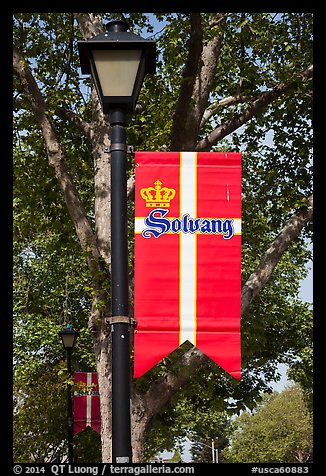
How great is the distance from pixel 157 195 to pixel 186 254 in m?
0.63

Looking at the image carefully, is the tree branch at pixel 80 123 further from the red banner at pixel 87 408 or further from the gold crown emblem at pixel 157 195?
the red banner at pixel 87 408

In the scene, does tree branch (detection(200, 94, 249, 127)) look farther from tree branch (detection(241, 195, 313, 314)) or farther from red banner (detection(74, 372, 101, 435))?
red banner (detection(74, 372, 101, 435))

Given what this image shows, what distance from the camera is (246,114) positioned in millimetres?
14891

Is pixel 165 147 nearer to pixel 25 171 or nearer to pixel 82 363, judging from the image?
pixel 25 171

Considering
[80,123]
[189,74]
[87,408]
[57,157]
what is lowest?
[87,408]

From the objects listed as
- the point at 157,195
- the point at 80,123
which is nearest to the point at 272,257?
the point at 80,123

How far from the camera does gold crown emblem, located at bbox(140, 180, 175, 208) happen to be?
7262 millimetres

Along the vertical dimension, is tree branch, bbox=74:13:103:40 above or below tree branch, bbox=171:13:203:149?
above

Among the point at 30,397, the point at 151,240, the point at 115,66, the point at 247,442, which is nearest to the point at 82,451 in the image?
the point at 30,397

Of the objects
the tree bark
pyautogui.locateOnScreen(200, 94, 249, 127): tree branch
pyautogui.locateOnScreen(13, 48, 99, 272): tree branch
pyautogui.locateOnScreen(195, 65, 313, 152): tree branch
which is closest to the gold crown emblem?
the tree bark

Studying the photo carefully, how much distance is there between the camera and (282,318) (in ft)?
76.7

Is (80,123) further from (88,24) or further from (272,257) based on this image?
(272,257)

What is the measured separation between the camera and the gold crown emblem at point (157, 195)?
286 inches

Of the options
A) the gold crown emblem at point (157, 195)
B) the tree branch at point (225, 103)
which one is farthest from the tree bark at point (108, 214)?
the gold crown emblem at point (157, 195)
